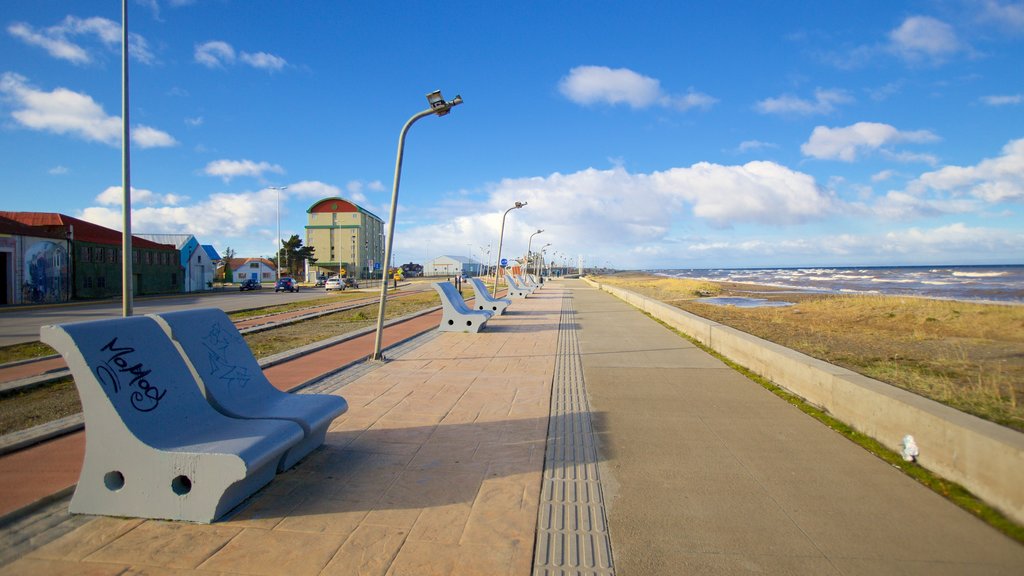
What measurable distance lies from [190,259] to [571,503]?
5159cm

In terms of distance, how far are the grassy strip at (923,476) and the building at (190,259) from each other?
159ft

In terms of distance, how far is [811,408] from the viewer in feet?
18.6

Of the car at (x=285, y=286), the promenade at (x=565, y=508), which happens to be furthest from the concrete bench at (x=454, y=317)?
the car at (x=285, y=286)

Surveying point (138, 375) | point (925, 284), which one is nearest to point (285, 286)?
point (138, 375)

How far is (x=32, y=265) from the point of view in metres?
28.8

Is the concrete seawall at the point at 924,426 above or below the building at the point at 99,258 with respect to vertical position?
below

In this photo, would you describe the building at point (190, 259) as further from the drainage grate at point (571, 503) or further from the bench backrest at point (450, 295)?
the drainage grate at point (571, 503)

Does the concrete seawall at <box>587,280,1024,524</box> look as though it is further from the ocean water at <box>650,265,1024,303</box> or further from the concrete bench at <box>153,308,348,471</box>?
the ocean water at <box>650,265,1024,303</box>

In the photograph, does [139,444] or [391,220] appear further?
[391,220]

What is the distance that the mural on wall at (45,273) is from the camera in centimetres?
2867

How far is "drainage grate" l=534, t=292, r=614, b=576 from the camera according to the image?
9.14 feet

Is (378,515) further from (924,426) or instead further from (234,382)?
(924,426)

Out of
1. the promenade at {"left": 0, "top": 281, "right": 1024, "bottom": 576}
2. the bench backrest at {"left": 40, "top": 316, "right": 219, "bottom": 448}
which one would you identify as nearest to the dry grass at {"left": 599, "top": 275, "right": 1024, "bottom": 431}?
the promenade at {"left": 0, "top": 281, "right": 1024, "bottom": 576}

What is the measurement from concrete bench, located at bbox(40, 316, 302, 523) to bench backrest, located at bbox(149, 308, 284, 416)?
1.31ft
